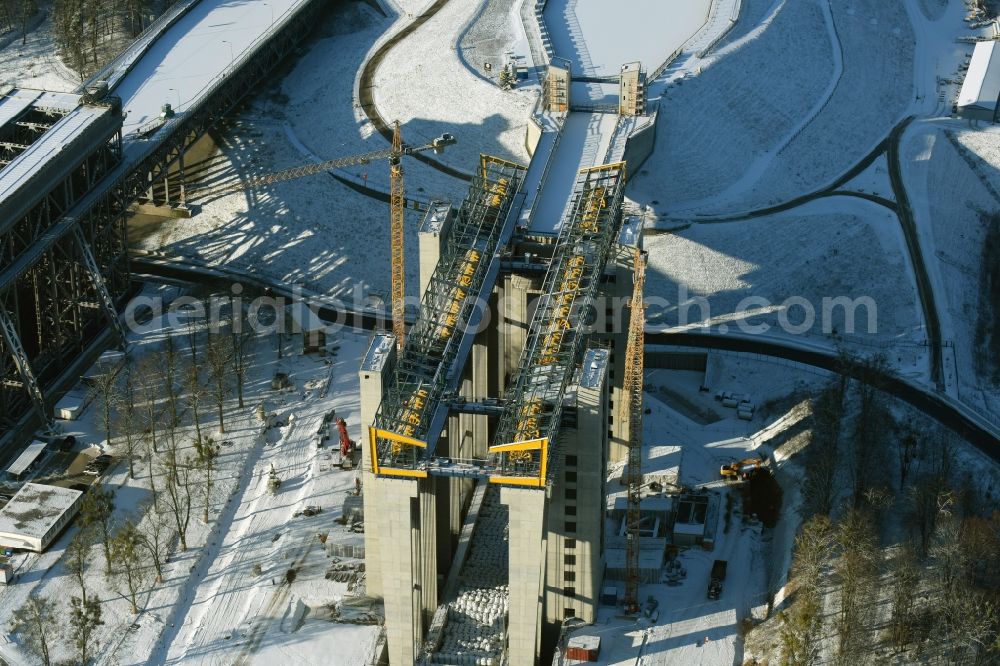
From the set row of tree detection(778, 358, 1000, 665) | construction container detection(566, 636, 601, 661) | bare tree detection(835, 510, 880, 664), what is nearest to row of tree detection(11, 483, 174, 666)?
construction container detection(566, 636, 601, 661)

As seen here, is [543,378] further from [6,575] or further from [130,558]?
[6,575]

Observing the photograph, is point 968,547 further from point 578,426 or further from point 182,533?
point 182,533

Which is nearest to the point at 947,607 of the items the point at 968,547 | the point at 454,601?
the point at 968,547

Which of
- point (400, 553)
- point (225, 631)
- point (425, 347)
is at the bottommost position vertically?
point (225, 631)

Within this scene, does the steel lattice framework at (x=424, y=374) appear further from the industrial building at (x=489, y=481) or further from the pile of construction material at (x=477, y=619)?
the pile of construction material at (x=477, y=619)

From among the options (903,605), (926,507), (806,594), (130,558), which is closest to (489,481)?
(806,594)
